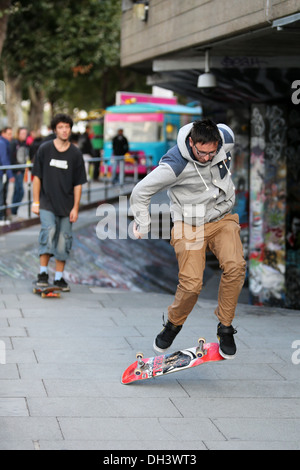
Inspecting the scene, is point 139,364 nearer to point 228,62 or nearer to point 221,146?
point 221,146

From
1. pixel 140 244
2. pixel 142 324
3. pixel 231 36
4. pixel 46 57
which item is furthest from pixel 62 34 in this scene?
pixel 142 324

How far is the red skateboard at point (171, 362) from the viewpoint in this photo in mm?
5633

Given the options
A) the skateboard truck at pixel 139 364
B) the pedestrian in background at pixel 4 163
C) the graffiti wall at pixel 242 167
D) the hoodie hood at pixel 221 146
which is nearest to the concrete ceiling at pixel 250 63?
the graffiti wall at pixel 242 167

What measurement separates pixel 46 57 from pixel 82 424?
27728 mm

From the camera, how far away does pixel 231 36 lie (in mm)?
9430

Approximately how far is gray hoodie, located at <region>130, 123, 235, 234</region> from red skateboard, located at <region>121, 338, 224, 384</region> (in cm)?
82

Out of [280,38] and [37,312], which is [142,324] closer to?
[37,312]

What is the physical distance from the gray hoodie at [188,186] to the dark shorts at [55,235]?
3.43 metres

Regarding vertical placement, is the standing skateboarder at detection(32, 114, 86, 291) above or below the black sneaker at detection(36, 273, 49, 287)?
above

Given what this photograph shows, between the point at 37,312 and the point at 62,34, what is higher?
the point at 62,34

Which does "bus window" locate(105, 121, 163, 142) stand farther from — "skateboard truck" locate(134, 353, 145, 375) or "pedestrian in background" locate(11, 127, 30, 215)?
"skateboard truck" locate(134, 353, 145, 375)

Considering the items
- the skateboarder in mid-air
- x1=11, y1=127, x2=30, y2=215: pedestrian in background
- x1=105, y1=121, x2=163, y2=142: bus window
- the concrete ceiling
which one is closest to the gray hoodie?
the skateboarder in mid-air

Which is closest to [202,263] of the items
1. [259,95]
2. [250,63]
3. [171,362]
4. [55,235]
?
[171,362]

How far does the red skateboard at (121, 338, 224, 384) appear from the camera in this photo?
222 inches
